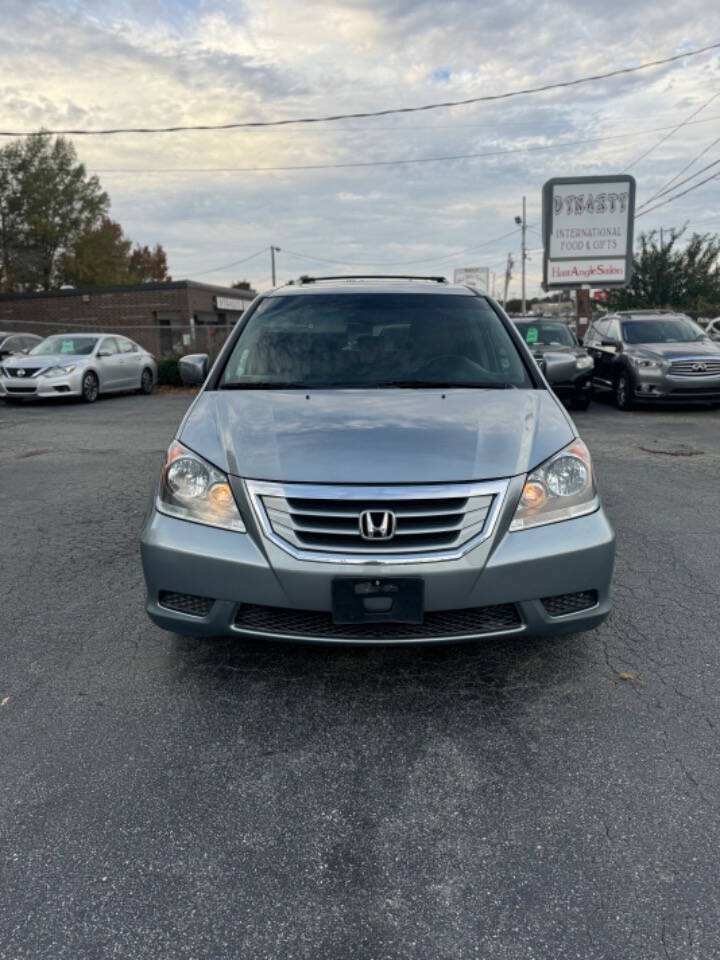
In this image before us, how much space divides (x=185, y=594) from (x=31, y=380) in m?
12.7

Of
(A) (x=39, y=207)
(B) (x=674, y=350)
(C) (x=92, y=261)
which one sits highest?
(A) (x=39, y=207)

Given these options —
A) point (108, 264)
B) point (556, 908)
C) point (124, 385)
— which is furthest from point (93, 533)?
point (108, 264)

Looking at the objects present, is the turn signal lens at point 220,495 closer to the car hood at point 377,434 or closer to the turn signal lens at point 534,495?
the car hood at point 377,434

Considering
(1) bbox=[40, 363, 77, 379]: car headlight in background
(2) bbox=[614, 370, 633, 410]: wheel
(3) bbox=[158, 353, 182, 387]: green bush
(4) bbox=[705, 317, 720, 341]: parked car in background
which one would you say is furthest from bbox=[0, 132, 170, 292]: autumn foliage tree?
(2) bbox=[614, 370, 633, 410]: wheel

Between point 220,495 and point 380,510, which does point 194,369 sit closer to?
point 220,495

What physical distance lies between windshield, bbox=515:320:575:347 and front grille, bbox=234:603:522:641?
1107cm

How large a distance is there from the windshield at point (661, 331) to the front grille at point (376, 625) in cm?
1085

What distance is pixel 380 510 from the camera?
2.54m

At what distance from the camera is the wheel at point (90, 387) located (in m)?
14.3

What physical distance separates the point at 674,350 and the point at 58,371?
37.3 feet

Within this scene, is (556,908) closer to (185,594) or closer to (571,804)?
(571,804)

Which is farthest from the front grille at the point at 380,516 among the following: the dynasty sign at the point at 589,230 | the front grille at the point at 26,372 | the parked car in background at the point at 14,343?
the dynasty sign at the point at 589,230

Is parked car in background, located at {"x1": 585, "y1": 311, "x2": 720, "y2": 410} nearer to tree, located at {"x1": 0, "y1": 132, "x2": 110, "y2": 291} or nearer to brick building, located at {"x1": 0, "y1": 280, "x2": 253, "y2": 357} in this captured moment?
brick building, located at {"x1": 0, "y1": 280, "x2": 253, "y2": 357}

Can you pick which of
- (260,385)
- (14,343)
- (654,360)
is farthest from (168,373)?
(260,385)
